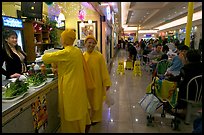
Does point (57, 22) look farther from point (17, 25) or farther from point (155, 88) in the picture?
point (155, 88)

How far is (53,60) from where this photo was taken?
2506 millimetres

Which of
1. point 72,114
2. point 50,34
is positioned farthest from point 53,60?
point 50,34

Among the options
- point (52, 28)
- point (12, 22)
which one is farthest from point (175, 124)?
Answer: point (52, 28)

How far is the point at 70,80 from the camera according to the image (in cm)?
257

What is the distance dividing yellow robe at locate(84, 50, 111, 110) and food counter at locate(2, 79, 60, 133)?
627 mm

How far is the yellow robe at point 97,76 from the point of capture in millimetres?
3227

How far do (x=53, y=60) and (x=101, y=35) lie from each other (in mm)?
6427

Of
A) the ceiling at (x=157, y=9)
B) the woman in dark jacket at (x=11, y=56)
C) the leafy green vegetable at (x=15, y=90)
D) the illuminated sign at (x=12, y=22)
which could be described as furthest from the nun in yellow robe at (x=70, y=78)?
the ceiling at (x=157, y=9)

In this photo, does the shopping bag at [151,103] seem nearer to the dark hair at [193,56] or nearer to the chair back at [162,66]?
the dark hair at [193,56]

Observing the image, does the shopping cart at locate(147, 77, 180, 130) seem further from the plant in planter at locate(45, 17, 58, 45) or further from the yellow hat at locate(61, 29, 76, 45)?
the plant in planter at locate(45, 17, 58, 45)

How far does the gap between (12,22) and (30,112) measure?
390 cm

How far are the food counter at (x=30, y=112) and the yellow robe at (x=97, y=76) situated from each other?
→ 63cm

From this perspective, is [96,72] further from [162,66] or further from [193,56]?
[162,66]

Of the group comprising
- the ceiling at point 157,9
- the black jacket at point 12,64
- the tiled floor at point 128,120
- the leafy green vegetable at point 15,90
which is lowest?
the tiled floor at point 128,120
